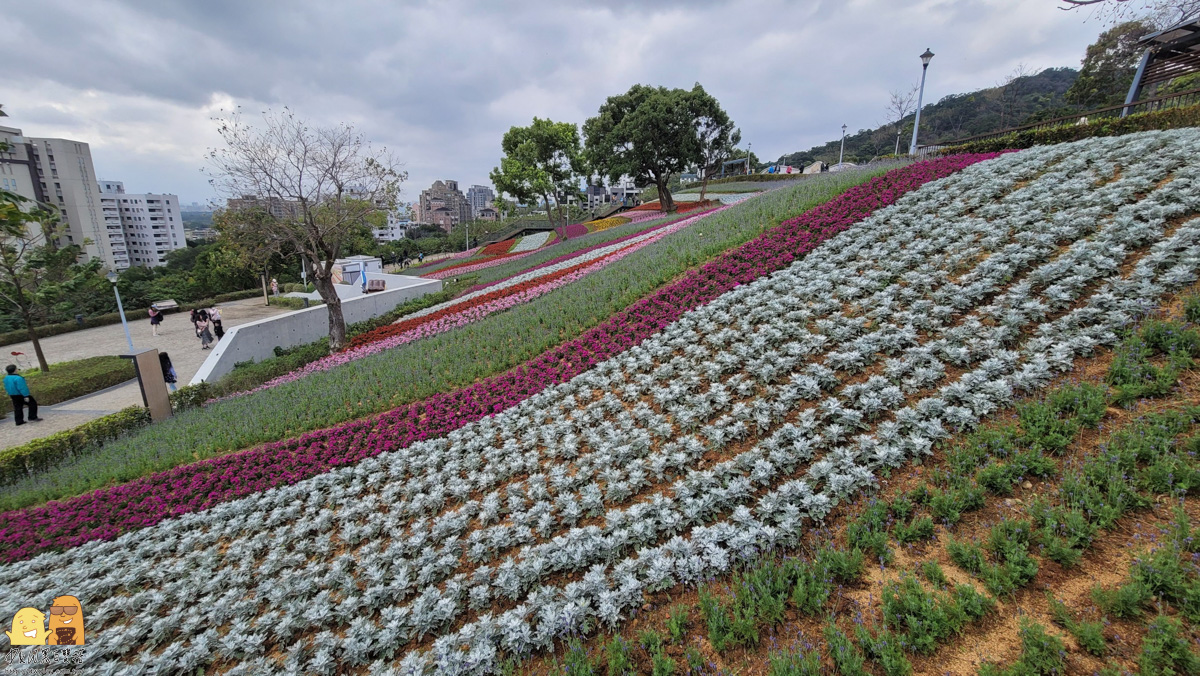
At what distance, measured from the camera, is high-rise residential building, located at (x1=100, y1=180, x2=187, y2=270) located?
97.0 metres

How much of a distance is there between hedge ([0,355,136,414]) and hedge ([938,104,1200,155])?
93.5ft

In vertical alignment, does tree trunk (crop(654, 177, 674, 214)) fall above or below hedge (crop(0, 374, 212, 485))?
above

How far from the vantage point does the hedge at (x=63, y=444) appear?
8086 mm

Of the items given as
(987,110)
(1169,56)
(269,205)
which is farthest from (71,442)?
(987,110)

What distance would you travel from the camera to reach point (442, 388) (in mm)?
8984

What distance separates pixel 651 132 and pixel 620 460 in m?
32.5

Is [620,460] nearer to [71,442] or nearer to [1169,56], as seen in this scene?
[71,442]

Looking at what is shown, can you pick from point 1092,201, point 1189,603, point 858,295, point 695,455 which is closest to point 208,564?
point 695,455

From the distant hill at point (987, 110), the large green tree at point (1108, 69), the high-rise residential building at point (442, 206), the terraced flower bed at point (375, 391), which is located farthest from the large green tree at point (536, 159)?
the high-rise residential building at point (442, 206)

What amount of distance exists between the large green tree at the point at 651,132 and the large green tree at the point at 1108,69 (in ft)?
101

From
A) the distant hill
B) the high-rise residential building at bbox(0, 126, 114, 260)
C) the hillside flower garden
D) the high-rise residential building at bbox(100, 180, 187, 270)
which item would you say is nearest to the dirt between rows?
the hillside flower garden

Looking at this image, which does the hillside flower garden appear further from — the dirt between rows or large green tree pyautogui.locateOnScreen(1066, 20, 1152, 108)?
large green tree pyautogui.locateOnScreen(1066, 20, 1152, 108)

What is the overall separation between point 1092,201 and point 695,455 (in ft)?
25.4

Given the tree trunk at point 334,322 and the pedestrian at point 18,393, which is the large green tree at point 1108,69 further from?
the pedestrian at point 18,393
